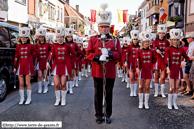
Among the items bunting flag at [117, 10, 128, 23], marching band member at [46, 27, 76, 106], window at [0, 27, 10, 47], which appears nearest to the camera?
marching band member at [46, 27, 76, 106]

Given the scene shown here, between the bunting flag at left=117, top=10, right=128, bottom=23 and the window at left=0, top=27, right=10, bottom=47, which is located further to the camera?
the bunting flag at left=117, top=10, right=128, bottom=23

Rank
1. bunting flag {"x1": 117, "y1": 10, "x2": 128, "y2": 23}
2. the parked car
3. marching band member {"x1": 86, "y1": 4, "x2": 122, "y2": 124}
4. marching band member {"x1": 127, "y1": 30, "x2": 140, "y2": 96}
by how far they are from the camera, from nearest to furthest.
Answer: marching band member {"x1": 86, "y1": 4, "x2": 122, "y2": 124} < the parked car < marching band member {"x1": 127, "y1": 30, "x2": 140, "y2": 96} < bunting flag {"x1": 117, "y1": 10, "x2": 128, "y2": 23}

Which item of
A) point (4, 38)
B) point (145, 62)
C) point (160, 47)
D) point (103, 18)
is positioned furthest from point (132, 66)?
point (4, 38)

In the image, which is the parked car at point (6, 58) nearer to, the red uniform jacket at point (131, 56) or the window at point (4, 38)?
the window at point (4, 38)

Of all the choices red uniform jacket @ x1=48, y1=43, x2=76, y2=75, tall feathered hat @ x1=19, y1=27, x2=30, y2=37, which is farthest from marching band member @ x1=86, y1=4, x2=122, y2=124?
tall feathered hat @ x1=19, y1=27, x2=30, y2=37

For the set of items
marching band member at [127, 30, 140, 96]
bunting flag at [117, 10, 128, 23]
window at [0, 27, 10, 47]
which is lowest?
marching band member at [127, 30, 140, 96]

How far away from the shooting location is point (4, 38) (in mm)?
7379

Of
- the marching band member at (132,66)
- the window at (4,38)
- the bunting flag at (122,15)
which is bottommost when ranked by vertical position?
the marching band member at (132,66)

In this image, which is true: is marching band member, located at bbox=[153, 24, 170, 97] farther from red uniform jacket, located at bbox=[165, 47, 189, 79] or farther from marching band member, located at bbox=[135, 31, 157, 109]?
marching band member, located at bbox=[135, 31, 157, 109]

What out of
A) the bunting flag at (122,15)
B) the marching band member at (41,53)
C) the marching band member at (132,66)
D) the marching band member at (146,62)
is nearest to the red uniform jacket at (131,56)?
the marching band member at (132,66)

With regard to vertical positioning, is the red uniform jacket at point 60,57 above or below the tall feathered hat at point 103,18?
below

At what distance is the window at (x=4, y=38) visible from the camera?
282 inches

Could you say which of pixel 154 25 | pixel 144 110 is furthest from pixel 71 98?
pixel 154 25

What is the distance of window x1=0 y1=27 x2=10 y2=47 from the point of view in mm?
7170
